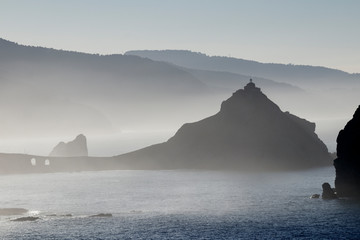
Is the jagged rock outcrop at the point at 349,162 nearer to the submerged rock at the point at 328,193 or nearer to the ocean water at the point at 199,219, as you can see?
the submerged rock at the point at 328,193

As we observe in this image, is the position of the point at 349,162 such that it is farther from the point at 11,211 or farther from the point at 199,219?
the point at 11,211

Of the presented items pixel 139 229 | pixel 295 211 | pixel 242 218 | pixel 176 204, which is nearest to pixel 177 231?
pixel 139 229

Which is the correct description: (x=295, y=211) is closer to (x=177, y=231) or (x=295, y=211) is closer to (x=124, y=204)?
(x=177, y=231)

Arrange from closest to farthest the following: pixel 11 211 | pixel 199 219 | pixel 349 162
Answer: pixel 199 219 < pixel 349 162 < pixel 11 211

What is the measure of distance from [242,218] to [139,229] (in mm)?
23978

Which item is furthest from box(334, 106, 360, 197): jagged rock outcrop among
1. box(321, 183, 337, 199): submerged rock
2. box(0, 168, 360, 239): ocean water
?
box(0, 168, 360, 239): ocean water

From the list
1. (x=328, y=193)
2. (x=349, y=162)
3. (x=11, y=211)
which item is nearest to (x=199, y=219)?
(x=328, y=193)

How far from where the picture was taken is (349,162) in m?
168

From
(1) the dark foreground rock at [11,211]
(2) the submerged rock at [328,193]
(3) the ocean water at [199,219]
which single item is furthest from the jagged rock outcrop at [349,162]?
(1) the dark foreground rock at [11,211]

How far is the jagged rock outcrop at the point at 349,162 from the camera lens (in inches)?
6575

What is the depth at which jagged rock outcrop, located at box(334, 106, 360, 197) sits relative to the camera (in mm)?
167000

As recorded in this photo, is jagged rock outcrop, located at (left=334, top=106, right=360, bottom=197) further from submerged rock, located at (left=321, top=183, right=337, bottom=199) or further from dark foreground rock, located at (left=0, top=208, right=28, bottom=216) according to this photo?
dark foreground rock, located at (left=0, top=208, right=28, bottom=216)

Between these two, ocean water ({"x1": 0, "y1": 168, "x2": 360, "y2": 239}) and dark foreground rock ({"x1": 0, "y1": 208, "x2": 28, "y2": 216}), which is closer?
ocean water ({"x1": 0, "y1": 168, "x2": 360, "y2": 239})

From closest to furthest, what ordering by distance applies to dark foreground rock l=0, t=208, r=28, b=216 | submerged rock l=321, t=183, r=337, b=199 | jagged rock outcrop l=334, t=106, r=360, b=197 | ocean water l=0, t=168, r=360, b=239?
ocean water l=0, t=168, r=360, b=239
jagged rock outcrop l=334, t=106, r=360, b=197
submerged rock l=321, t=183, r=337, b=199
dark foreground rock l=0, t=208, r=28, b=216
